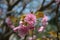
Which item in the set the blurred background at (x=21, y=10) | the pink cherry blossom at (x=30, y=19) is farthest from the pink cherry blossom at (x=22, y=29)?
the blurred background at (x=21, y=10)

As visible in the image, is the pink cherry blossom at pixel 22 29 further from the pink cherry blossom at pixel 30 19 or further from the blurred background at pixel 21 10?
the blurred background at pixel 21 10

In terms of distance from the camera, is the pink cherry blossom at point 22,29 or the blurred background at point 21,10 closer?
the pink cherry blossom at point 22,29

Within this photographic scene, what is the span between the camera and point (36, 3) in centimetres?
243

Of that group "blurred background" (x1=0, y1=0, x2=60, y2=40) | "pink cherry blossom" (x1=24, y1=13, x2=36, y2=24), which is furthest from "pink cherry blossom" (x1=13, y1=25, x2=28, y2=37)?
"blurred background" (x1=0, y1=0, x2=60, y2=40)

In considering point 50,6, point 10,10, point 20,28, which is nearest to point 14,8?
point 10,10

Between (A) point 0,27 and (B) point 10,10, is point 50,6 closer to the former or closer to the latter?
(B) point 10,10

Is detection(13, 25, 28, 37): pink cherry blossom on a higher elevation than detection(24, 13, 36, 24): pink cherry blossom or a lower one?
lower

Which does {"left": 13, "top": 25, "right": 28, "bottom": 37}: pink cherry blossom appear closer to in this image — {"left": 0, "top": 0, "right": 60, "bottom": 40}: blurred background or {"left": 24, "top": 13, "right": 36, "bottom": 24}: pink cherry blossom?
{"left": 24, "top": 13, "right": 36, "bottom": 24}: pink cherry blossom

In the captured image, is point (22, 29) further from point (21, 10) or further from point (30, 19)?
point (21, 10)

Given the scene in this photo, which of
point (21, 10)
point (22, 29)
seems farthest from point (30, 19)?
point (21, 10)

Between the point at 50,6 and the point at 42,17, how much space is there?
897mm

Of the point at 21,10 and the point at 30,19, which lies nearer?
the point at 30,19

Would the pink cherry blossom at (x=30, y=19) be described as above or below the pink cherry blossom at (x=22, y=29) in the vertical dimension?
above

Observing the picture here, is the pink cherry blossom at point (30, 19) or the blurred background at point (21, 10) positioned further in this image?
the blurred background at point (21, 10)
